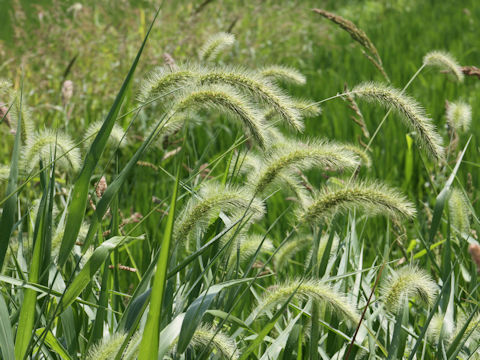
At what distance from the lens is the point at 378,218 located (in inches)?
118

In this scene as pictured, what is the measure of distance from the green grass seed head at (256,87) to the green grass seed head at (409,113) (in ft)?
0.59

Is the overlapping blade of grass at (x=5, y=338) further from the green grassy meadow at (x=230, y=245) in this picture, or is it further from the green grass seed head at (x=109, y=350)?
the green grass seed head at (x=109, y=350)

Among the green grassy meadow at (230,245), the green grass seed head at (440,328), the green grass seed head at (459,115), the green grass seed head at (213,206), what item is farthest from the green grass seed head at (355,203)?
the green grass seed head at (459,115)

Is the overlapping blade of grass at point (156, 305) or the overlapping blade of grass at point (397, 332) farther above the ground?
the overlapping blade of grass at point (156, 305)

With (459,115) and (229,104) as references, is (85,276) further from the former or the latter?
(459,115)

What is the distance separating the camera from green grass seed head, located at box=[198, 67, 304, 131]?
4.55 feet

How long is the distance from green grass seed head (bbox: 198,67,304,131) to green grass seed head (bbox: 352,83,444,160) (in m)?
0.18

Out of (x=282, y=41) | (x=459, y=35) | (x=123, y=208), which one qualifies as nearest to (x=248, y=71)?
(x=123, y=208)

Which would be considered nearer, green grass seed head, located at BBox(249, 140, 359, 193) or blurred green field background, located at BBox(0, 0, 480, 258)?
green grass seed head, located at BBox(249, 140, 359, 193)

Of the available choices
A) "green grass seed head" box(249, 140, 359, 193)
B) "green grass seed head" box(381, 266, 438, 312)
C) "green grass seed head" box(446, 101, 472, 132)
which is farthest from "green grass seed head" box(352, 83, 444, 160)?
"green grass seed head" box(446, 101, 472, 132)

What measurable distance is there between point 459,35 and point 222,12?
2693mm

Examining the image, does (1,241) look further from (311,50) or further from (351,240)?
(311,50)

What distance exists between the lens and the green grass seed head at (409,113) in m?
1.44

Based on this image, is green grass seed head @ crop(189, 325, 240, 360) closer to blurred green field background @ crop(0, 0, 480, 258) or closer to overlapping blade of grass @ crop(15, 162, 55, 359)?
overlapping blade of grass @ crop(15, 162, 55, 359)
